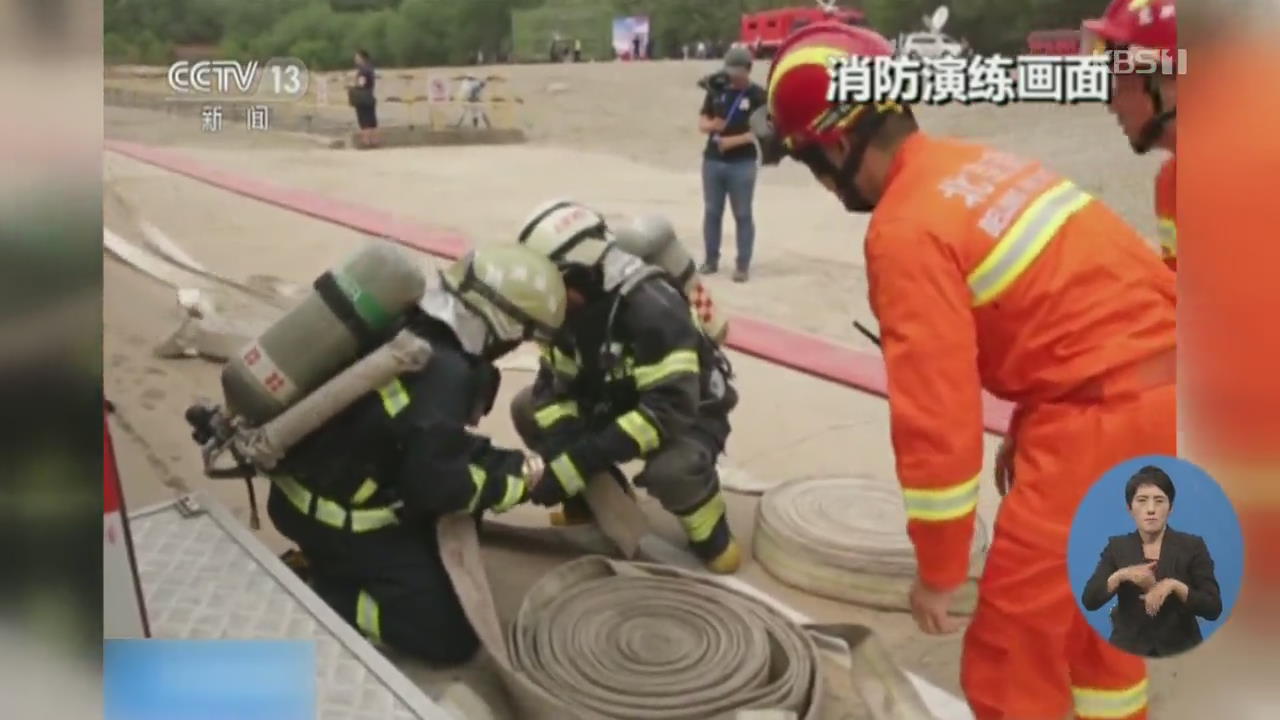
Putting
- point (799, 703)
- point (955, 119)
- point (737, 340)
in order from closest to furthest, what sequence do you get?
point (955, 119)
point (799, 703)
point (737, 340)

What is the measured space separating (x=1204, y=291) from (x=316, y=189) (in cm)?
156

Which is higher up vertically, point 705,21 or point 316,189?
point 705,21

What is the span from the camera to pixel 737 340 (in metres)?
2.47

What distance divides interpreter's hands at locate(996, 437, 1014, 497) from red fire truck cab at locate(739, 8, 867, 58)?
0.73 meters

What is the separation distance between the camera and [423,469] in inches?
83.0

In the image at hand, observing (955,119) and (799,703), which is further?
(799,703)

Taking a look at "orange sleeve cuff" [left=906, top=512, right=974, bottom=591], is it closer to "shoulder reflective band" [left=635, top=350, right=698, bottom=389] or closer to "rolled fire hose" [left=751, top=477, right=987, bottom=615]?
"rolled fire hose" [left=751, top=477, right=987, bottom=615]

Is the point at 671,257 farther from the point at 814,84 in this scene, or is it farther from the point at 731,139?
the point at 814,84

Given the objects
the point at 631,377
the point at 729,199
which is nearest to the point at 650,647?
the point at 631,377

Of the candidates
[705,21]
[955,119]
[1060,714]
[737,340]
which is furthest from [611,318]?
[1060,714]

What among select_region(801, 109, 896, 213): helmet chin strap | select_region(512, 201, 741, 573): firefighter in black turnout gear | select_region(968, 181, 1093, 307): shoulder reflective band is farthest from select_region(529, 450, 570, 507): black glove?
select_region(968, 181, 1093, 307): shoulder reflective band

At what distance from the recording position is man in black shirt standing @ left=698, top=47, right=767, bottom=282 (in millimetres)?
1990

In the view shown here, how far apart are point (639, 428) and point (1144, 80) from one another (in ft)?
3.56

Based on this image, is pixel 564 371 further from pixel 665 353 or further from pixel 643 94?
pixel 643 94
